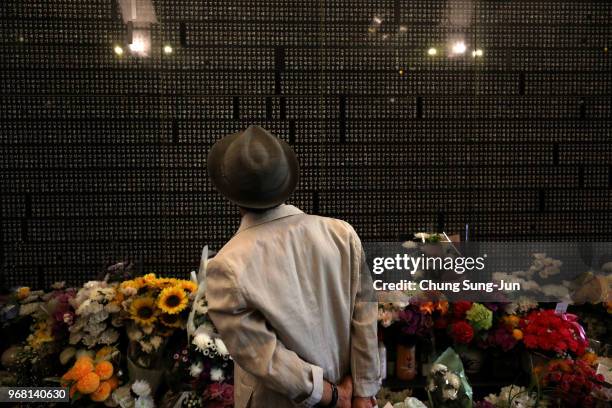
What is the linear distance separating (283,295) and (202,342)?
82cm

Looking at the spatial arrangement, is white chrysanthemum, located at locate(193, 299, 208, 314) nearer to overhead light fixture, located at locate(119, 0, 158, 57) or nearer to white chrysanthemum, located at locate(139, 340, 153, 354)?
white chrysanthemum, located at locate(139, 340, 153, 354)

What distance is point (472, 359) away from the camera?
229 cm

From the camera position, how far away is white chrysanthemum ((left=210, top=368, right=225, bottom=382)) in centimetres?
196

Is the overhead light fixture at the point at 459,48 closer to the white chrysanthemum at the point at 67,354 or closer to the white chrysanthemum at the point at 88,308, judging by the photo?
the white chrysanthemum at the point at 88,308

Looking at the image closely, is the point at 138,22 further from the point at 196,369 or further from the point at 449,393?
the point at 449,393

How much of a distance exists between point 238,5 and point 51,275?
6.87 feet

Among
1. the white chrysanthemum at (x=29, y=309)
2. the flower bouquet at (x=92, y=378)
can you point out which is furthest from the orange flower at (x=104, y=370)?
the white chrysanthemum at (x=29, y=309)

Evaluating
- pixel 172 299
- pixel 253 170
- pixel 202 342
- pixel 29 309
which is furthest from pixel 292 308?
pixel 29 309

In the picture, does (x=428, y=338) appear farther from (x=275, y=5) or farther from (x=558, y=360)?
(x=275, y=5)

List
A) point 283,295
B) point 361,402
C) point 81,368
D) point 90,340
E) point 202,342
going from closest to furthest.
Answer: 1. point 283,295
2. point 361,402
3. point 202,342
4. point 81,368
5. point 90,340


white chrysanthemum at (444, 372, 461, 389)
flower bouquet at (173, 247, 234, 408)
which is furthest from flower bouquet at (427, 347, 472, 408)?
flower bouquet at (173, 247, 234, 408)

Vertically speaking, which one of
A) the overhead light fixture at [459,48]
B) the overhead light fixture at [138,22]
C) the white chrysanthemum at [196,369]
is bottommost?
the white chrysanthemum at [196,369]

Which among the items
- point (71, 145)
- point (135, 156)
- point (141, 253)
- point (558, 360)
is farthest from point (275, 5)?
point (558, 360)

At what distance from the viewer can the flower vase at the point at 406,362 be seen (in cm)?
234
